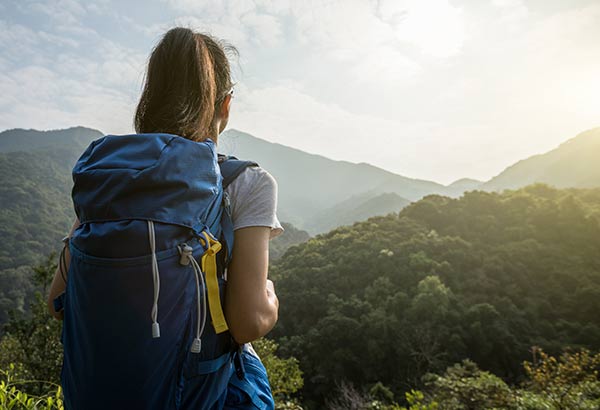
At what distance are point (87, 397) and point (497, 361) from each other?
25493 millimetres

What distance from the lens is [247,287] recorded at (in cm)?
82

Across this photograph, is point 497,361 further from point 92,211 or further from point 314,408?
point 92,211

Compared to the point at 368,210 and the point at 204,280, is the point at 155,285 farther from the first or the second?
the point at 368,210

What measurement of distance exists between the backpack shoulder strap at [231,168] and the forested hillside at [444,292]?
2218cm

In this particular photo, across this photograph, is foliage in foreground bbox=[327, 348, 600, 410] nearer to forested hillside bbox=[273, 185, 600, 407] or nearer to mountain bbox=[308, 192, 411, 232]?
forested hillside bbox=[273, 185, 600, 407]

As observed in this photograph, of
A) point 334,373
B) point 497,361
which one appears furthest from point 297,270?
point 497,361

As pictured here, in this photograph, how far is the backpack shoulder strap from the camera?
0.87 m

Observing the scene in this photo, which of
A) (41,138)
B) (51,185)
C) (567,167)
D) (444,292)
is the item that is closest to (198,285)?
(444,292)

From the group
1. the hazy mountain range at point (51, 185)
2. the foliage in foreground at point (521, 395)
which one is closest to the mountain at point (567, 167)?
the hazy mountain range at point (51, 185)

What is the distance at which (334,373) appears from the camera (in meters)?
21.9

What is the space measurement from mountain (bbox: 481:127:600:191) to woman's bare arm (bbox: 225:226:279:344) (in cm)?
8474

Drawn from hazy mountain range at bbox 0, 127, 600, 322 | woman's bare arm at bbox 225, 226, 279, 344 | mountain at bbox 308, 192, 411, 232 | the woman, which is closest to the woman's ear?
the woman

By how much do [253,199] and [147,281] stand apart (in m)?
0.30

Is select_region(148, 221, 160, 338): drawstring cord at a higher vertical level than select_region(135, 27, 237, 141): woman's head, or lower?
lower
